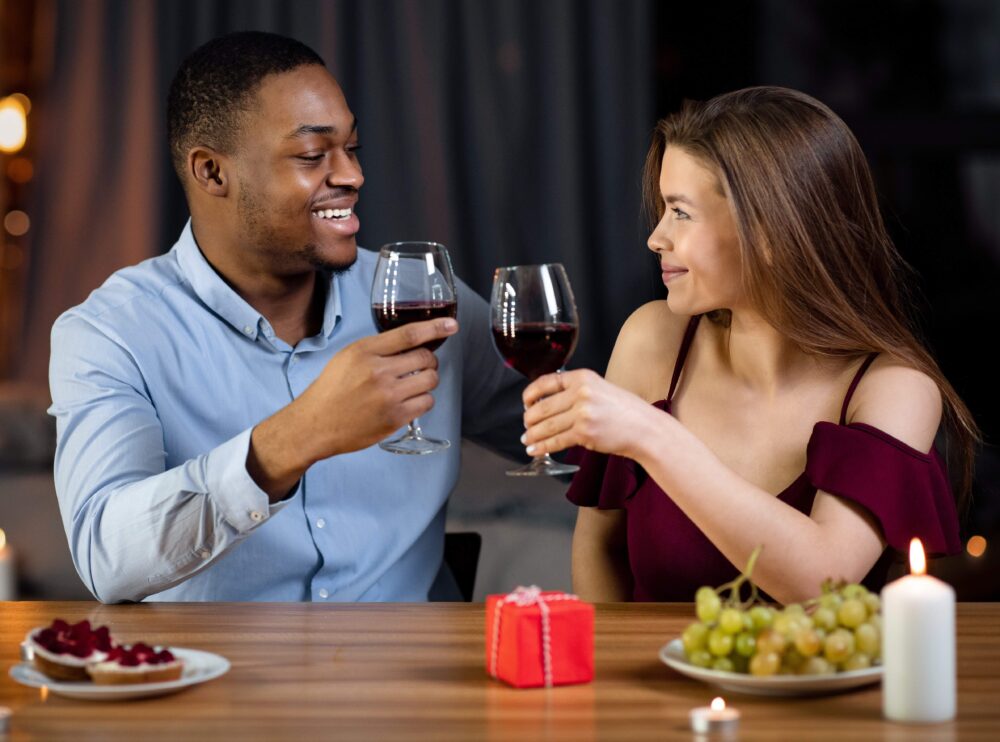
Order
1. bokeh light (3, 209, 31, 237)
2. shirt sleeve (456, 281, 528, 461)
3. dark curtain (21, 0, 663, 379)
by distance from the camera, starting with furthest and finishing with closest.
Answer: bokeh light (3, 209, 31, 237) → dark curtain (21, 0, 663, 379) → shirt sleeve (456, 281, 528, 461)

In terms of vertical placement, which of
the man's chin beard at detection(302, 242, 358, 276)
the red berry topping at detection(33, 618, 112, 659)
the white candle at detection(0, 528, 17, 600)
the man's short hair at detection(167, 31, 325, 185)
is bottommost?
the white candle at detection(0, 528, 17, 600)

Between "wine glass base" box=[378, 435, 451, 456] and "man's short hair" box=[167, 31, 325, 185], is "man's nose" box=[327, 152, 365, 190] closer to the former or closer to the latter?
"man's short hair" box=[167, 31, 325, 185]

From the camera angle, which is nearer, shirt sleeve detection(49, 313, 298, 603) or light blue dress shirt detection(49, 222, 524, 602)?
shirt sleeve detection(49, 313, 298, 603)

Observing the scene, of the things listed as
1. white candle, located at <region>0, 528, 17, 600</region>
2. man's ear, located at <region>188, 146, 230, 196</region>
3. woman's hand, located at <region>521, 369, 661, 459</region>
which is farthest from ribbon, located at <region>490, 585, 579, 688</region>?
white candle, located at <region>0, 528, 17, 600</region>

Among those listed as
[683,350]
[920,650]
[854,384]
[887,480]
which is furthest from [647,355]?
[920,650]

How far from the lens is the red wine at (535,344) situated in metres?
1.42

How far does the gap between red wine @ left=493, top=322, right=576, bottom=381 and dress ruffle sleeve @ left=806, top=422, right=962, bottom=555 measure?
0.39 meters

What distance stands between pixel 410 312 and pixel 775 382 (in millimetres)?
653

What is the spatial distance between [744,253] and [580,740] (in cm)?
91

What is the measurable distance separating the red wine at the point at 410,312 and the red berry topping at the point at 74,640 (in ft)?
1.67

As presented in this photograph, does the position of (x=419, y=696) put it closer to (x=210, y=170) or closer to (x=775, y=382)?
(x=775, y=382)

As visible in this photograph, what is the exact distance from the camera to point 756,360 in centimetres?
189

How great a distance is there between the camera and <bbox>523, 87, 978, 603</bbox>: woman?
5.09ft

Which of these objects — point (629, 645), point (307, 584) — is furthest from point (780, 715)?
point (307, 584)
